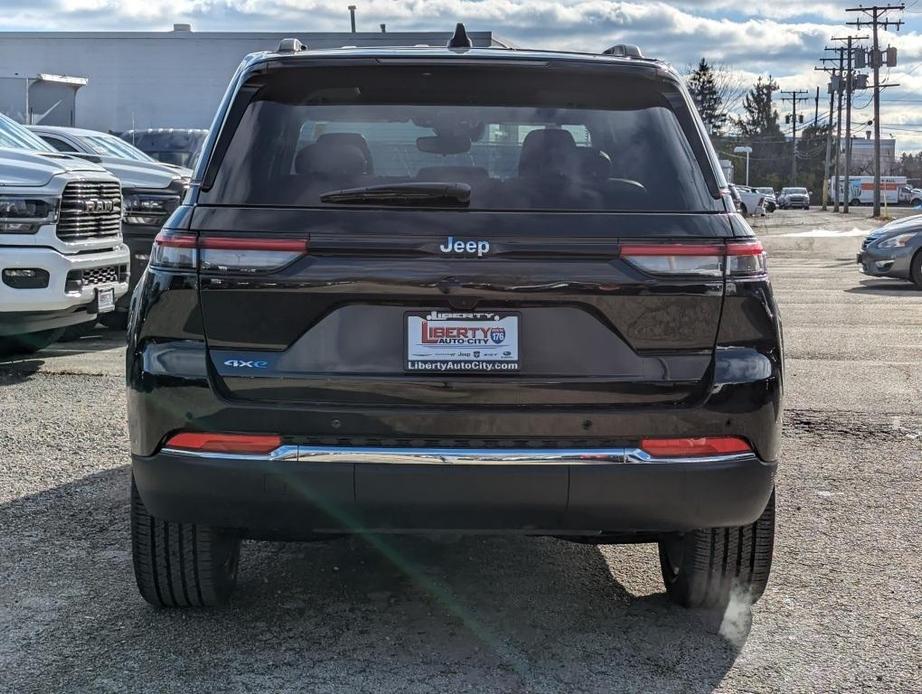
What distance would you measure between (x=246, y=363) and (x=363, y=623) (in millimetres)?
1082

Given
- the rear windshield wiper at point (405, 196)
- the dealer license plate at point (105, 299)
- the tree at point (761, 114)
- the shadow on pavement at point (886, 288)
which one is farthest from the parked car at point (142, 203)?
the tree at point (761, 114)

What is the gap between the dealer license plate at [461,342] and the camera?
3.08m

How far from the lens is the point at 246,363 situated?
10.2ft

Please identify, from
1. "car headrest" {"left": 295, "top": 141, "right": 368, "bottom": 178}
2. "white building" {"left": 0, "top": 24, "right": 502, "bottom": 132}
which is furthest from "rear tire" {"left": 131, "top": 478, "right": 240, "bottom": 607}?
"white building" {"left": 0, "top": 24, "right": 502, "bottom": 132}

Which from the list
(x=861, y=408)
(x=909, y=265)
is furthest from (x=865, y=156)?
(x=861, y=408)

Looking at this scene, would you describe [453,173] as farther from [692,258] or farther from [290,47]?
[290,47]

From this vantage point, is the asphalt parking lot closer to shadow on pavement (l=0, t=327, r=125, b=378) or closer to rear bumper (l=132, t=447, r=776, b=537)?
rear bumper (l=132, t=447, r=776, b=537)

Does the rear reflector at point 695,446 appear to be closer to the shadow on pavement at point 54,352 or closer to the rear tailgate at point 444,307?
the rear tailgate at point 444,307

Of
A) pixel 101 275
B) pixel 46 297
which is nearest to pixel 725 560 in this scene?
pixel 46 297

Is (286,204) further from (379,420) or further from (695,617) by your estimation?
(695,617)

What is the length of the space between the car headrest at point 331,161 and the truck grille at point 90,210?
5312 mm

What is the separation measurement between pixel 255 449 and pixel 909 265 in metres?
14.9

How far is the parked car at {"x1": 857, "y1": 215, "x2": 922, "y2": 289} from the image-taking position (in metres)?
16.1

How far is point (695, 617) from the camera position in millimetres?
3773
